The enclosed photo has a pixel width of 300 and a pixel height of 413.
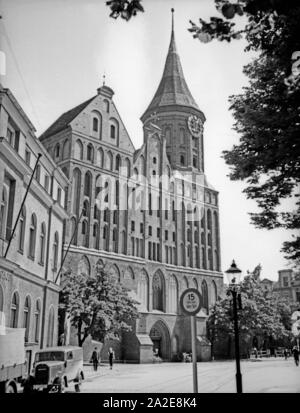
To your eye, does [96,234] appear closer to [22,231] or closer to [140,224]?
[140,224]

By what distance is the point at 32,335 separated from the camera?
18.0m

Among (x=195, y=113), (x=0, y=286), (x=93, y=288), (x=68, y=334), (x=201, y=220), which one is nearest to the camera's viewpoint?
(x=0, y=286)

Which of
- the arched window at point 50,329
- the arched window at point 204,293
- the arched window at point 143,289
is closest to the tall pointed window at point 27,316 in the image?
the arched window at point 50,329

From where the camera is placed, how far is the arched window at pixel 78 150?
3391cm

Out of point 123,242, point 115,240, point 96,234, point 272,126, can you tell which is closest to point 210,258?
point 123,242

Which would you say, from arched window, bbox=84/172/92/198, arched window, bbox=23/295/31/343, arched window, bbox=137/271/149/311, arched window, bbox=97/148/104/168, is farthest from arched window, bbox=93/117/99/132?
arched window, bbox=23/295/31/343

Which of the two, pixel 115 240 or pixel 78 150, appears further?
pixel 115 240

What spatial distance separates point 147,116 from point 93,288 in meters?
29.8

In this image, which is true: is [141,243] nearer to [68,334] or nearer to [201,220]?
[201,220]

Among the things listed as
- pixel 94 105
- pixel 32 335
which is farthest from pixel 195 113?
pixel 32 335

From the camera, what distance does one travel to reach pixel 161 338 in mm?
37312

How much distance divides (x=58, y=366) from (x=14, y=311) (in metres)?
3.34

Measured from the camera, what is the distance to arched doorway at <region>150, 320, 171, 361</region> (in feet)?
121

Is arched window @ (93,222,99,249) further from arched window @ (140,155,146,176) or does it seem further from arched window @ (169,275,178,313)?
arched window @ (169,275,178,313)
